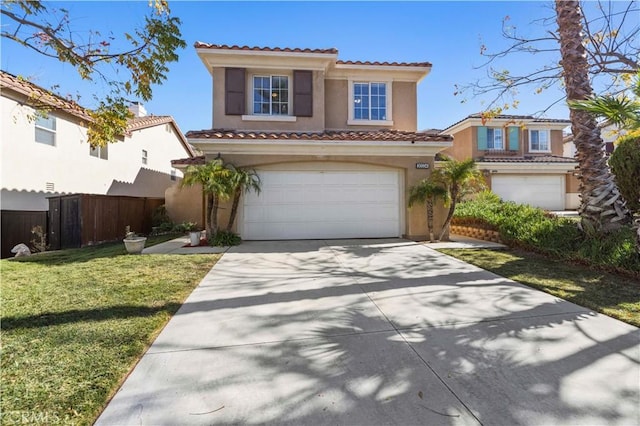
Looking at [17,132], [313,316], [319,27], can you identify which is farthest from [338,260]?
[17,132]

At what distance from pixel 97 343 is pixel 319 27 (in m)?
9.89

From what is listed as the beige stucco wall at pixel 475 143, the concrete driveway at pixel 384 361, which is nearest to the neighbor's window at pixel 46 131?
the concrete driveway at pixel 384 361

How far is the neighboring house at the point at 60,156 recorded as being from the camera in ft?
31.7

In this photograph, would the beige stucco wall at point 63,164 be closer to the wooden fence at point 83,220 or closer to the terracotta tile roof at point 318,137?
the wooden fence at point 83,220

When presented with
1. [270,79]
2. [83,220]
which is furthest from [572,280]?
[83,220]

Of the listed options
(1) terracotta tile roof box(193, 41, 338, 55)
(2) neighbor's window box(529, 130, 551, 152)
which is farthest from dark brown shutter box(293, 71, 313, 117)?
(2) neighbor's window box(529, 130, 551, 152)

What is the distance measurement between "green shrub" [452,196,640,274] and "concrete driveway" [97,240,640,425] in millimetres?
2442

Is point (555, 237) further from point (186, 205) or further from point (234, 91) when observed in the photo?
point (186, 205)

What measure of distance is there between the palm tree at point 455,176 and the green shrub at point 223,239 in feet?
21.5

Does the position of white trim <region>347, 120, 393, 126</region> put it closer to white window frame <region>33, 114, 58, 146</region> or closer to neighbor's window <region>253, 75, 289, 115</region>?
neighbor's window <region>253, 75, 289, 115</region>

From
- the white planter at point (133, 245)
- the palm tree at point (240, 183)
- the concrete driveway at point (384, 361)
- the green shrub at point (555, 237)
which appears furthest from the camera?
the palm tree at point (240, 183)

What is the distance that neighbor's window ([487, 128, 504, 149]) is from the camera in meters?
21.3

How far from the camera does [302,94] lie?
37.6 feet

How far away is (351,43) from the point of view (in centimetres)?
1127
